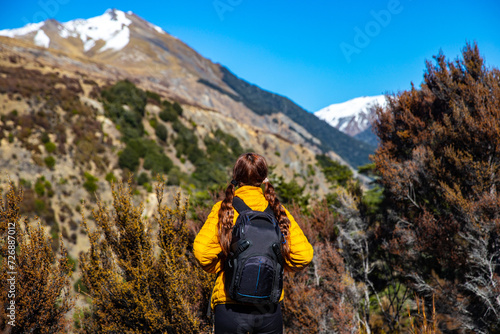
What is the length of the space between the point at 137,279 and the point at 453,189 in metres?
8.17

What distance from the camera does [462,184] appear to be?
309 inches

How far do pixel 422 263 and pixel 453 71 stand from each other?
6.21m

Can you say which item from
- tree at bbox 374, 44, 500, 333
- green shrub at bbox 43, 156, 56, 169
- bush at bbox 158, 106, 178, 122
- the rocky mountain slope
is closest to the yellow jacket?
the rocky mountain slope

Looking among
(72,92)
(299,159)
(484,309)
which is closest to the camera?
(484,309)

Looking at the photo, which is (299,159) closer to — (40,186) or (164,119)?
(164,119)

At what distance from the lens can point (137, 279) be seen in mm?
3805

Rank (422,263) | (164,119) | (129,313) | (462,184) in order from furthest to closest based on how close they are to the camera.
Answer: (164,119)
(422,263)
(462,184)
(129,313)

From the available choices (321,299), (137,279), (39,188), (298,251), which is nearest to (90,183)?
(39,188)

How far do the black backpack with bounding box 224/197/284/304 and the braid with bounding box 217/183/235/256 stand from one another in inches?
1.8

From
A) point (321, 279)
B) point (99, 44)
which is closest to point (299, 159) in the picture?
point (321, 279)

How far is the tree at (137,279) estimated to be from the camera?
146 inches

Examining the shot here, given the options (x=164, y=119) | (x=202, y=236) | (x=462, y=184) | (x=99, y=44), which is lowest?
(x=202, y=236)

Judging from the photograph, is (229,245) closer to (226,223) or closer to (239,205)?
(226,223)

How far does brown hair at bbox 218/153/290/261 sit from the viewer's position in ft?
6.88
